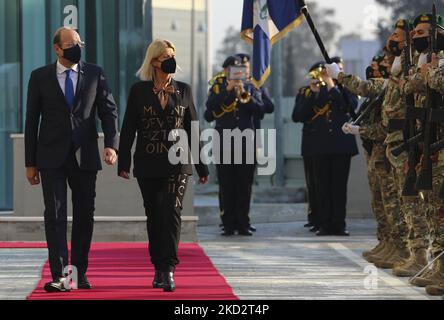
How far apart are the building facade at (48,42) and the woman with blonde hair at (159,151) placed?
6.33 meters

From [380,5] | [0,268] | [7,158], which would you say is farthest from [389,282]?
[380,5]

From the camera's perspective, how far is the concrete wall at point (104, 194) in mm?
15562

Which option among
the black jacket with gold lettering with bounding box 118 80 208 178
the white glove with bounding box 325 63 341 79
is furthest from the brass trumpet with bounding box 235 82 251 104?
the black jacket with gold lettering with bounding box 118 80 208 178

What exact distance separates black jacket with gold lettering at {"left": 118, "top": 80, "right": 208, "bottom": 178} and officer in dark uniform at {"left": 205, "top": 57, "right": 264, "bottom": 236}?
589 cm

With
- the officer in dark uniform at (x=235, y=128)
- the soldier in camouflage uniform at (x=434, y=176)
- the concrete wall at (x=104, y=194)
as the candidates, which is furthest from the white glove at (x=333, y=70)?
the officer in dark uniform at (x=235, y=128)

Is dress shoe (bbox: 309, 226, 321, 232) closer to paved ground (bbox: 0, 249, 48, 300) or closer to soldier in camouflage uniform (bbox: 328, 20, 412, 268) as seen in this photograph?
paved ground (bbox: 0, 249, 48, 300)

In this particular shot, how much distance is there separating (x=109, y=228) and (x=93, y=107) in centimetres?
485

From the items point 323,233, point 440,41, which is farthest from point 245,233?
point 440,41

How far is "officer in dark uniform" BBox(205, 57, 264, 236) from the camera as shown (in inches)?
637

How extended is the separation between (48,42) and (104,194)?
2.14 m

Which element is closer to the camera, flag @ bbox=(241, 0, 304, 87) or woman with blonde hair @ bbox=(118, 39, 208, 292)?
woman with blonde hair @ bbox=(118, 39, 208, 292)

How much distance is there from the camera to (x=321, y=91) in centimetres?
1638

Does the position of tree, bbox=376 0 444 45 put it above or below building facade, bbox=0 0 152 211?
above

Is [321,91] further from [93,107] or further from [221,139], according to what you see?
[93,107]
